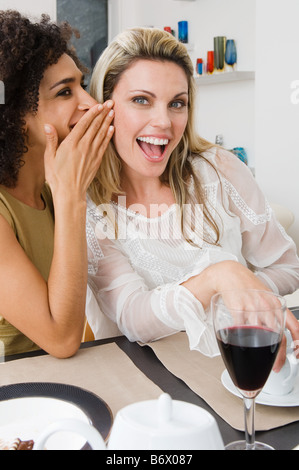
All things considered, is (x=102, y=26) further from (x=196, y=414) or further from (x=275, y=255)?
(x=196, y=414)

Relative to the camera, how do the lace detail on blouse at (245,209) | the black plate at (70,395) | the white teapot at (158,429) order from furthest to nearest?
the lace detail on blouse at (245,209) < the black plate at (70,395) < the white teapot at (158,429)

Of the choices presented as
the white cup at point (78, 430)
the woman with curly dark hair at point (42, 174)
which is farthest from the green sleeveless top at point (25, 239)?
the white cup at point (78, 430)

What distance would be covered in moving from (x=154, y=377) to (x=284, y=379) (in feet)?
0.75

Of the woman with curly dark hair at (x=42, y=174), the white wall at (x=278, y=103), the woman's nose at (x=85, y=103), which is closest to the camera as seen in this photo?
the woman with curly dark hair at (x=42, y=174)

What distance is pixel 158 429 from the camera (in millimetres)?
421

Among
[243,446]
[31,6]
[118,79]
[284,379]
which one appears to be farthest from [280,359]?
[31,6]

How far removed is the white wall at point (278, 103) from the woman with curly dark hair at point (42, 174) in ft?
6.85

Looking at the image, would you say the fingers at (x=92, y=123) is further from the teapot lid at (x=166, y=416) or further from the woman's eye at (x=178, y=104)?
the teapot lid at (x=166, y=416)

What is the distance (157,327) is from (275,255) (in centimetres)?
61

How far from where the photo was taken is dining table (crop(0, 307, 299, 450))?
2.33 ft

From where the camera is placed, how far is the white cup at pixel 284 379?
0.77 metres

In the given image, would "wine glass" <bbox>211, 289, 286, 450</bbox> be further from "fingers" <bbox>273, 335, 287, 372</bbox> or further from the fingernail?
the fingernail

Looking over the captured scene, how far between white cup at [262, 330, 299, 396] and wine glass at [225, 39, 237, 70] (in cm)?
390

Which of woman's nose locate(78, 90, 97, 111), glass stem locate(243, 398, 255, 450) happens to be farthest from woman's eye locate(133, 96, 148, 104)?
glass stem locate(243, 398, 255, 450)
